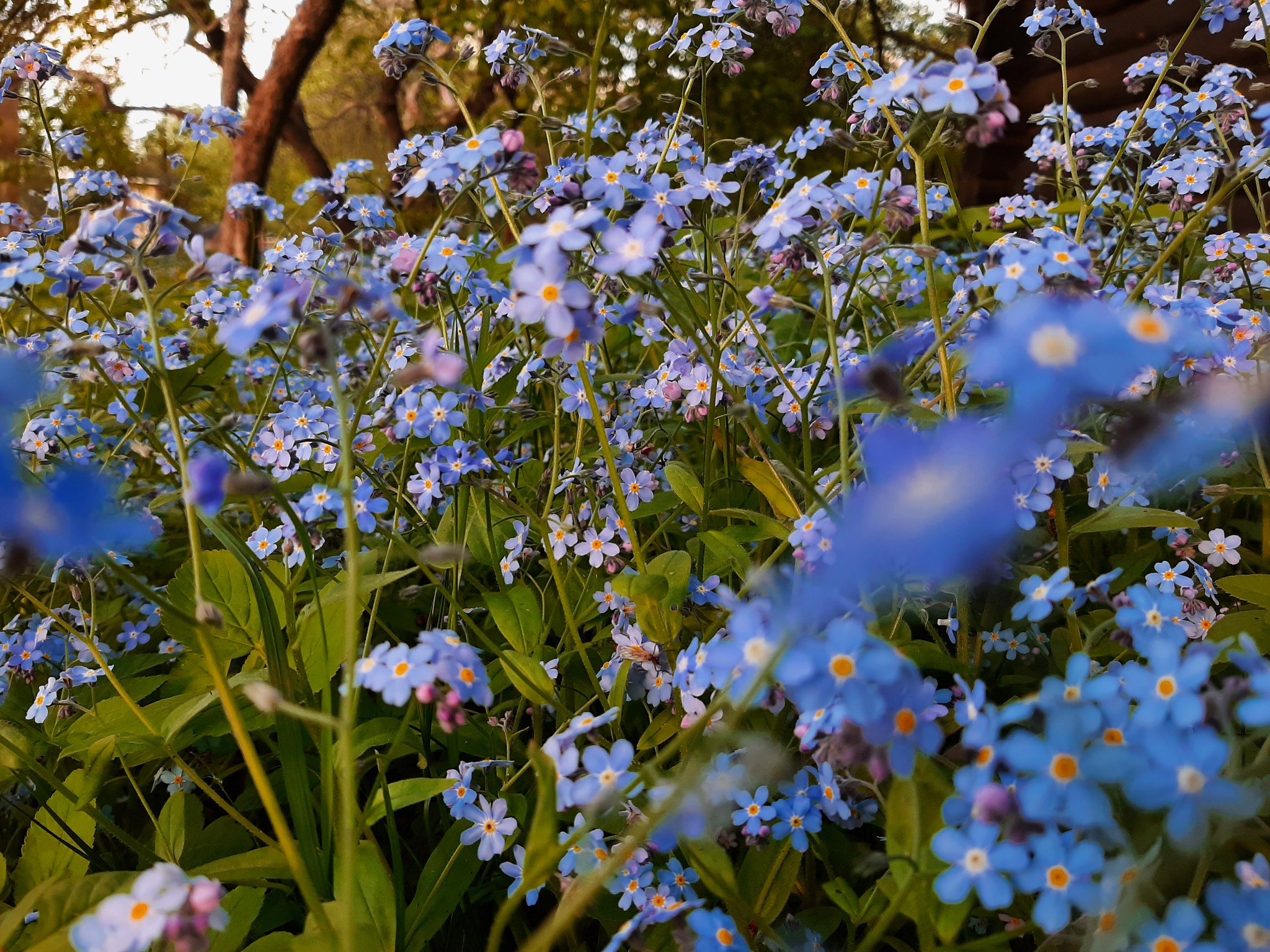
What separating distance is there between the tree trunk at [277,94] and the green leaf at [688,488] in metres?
7.34

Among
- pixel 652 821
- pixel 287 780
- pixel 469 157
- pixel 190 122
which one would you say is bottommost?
pixel 287 780

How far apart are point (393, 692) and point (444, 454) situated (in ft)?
2.57

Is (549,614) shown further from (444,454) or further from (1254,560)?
(1254,560)

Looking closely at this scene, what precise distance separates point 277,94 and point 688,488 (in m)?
7.96

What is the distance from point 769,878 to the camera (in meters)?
1.27

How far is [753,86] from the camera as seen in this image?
9570 mm

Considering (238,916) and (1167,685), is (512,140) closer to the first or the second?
(1167,685)

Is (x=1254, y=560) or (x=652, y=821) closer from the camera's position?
(x=652, y=821)

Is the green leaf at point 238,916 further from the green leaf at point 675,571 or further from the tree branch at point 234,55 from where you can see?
the tree branch at point 234,55

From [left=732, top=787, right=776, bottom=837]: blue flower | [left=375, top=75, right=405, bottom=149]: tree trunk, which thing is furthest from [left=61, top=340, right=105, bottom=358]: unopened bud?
[left=375, top=75, right=405, bottom=149]: tree trunk

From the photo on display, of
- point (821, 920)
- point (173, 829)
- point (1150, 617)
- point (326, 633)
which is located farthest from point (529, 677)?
point (1150, 617)

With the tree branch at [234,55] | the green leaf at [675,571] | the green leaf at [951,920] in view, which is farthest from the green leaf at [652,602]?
the tree branch at [234,55]

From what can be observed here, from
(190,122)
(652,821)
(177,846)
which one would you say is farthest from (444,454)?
(190,122)

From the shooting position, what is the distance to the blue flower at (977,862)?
0.75 metres
